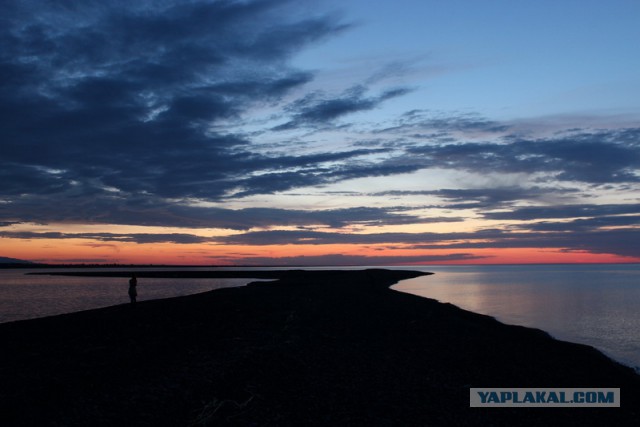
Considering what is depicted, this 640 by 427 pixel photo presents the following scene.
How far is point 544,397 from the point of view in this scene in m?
16.0

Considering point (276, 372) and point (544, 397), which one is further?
point (276, 372)

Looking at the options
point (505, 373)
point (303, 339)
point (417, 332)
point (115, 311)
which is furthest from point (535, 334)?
point (115, 311)

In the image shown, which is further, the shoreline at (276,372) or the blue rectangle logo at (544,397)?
the blue rectangle logo at (544,397)

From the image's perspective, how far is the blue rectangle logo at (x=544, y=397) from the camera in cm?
1506

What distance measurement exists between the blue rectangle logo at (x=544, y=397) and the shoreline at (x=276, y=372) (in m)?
0.42

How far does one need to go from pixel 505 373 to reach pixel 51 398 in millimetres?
15814

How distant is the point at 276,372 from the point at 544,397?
9.22m

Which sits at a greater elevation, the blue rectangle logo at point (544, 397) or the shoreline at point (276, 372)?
the shoreline at point (276, 372)

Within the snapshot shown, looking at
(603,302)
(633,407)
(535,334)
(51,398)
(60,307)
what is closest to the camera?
(51,398)

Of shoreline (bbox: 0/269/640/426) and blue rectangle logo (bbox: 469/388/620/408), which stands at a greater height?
shoreline (bbox: 0/269/640/426)

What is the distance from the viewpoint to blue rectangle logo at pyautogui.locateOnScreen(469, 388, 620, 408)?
49.4 feet

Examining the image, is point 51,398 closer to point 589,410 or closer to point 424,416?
point 424,416

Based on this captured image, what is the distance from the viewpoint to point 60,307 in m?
48.6

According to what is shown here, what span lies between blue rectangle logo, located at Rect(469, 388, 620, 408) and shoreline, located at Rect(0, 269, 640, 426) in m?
0.42
